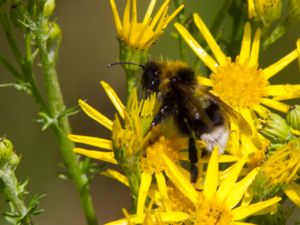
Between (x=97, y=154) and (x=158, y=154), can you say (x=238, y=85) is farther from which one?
(x=97, y=154)

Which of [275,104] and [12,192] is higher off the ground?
[275,104]

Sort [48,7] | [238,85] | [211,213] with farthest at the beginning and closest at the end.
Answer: [238,85]
[48,7]
[211,213]

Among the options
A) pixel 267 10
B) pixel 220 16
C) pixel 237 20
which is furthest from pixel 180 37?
pixel 267 10

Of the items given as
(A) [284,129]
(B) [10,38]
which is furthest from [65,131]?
(A) [284,129]

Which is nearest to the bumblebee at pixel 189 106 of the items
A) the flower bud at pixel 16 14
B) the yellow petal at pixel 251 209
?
the yellow petal at pixel 251 209

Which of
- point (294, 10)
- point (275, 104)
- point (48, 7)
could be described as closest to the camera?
point (48, 7)

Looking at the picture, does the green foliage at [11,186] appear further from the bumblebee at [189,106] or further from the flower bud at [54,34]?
the flower bud at [54,34]

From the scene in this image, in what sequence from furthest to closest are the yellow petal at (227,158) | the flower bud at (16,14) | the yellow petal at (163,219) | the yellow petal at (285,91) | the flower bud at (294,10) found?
the flower bud at (294,10)
the yellow petal at (285,91)
the flower bud at (16,14)
the yellow petal at (227,158)
the yellow petal at (163,219)

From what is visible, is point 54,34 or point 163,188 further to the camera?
point 54,34
